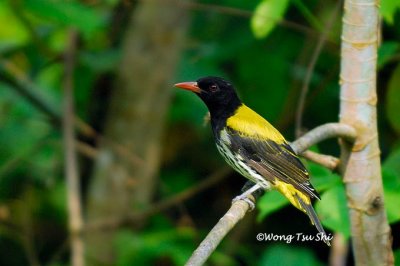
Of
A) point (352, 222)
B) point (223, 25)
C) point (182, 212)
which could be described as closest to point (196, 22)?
point (223, 25)

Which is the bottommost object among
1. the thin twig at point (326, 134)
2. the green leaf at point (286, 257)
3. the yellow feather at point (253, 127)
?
the green leaf at point (286, 257)

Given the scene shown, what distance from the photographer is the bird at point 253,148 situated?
4105mm

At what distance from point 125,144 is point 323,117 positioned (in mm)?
1436

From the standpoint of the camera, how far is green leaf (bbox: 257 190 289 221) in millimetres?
3886

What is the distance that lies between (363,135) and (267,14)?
2.58 feet

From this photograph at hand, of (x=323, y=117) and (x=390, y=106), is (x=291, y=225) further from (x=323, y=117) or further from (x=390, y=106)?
(x=390, y=106)

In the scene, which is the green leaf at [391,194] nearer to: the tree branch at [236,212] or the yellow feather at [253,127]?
the tree branch at [236,212]

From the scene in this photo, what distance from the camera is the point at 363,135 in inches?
141

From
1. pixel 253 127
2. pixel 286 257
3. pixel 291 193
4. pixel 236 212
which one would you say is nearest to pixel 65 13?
pixel 253 127

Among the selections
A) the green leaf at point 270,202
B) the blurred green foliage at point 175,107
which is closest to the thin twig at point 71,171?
the blurred green foliage at point 175,107

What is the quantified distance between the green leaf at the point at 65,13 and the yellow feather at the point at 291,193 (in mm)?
1518

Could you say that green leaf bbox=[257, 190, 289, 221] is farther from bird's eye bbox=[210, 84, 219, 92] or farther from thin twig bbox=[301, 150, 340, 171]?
bird's eye bbox=[210, 84, 219, 92]

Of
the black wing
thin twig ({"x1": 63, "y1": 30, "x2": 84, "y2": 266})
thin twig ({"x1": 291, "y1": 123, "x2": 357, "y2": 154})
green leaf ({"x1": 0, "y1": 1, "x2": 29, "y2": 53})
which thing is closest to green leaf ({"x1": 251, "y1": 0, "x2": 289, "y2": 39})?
the black wing

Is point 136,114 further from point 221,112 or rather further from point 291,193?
point 291,193
